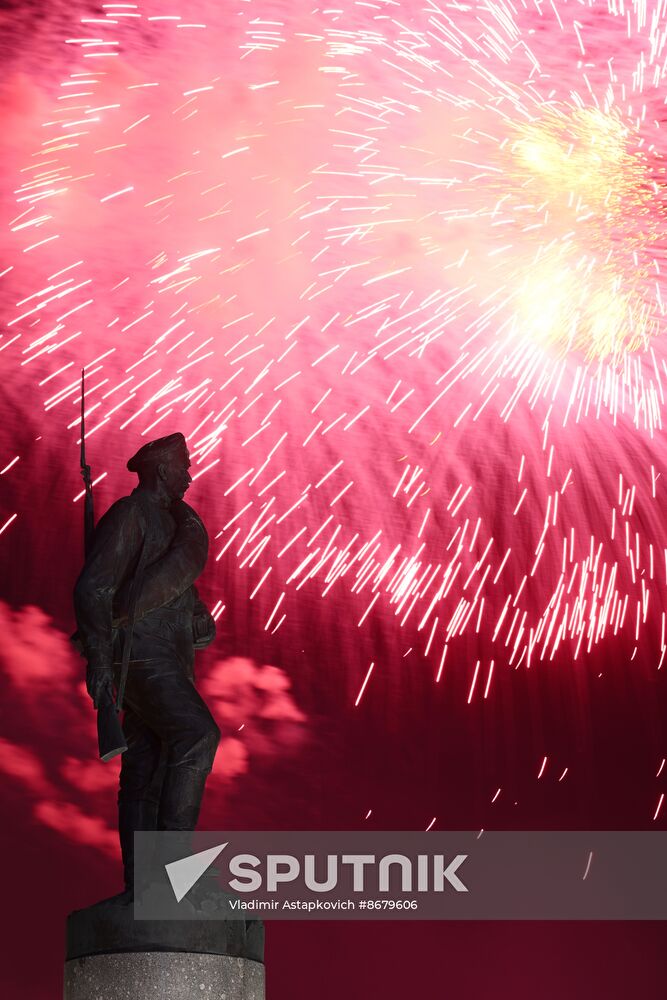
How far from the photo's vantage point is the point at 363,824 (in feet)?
51.9

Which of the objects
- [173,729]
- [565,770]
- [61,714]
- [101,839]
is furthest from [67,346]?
[173,729]

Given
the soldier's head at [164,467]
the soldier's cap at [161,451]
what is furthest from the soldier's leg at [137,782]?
the soldier's cap at [161,451]

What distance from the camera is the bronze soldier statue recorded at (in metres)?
7.32

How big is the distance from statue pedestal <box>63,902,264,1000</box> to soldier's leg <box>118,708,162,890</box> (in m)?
0.36

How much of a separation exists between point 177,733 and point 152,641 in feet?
1.66

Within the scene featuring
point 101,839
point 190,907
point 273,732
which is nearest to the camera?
point 190,907

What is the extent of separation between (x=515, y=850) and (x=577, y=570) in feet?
9.52

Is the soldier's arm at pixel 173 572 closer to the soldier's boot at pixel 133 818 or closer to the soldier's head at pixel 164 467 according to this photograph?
the soldier's head at pixel 164 467

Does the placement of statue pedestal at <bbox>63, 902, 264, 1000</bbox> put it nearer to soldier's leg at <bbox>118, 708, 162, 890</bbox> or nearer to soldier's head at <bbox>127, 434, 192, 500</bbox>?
soldier's leg at <bbox>118, 708, 162, 890</bbox>

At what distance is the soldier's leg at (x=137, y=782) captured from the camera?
7.38m

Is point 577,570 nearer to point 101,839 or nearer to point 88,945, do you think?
point 101,839

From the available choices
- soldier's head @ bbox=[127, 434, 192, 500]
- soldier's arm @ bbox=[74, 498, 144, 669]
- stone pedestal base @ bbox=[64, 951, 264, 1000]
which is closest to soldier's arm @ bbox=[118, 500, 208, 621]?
soldier's arm @ bbox=[74, 498, 144, 669]

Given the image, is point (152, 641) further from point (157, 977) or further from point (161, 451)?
point (157, 977)

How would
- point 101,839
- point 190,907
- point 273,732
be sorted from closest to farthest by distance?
A: 1. point 190,907
2. point 101,839
3. point 273,732
